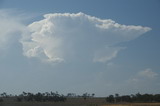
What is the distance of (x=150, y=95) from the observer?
429ft

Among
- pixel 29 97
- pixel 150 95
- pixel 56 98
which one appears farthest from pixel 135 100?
pixel 29 97

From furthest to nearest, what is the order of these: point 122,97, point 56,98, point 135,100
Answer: point 56,98
point 122,97
point 135,100

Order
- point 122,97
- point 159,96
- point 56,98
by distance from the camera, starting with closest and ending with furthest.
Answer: point 159,96 → point 122,97 → point 56,98

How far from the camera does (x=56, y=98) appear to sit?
160m

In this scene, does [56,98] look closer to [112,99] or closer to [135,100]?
[112,99]

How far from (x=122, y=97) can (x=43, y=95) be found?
Answer: 137 feet

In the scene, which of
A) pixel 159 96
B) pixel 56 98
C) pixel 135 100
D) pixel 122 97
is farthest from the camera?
pixel 56 98

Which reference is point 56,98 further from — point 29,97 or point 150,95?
point 150,95

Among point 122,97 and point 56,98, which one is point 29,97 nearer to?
point 56,98

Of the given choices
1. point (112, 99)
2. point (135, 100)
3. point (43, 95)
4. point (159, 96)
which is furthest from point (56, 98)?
point (159, 96)

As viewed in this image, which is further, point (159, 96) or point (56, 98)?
point (56, 98)

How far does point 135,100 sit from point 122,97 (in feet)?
35.9

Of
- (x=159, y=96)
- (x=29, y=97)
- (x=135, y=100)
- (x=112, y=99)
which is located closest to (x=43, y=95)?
(x=29, y=97)

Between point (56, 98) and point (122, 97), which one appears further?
point (56, 98)
